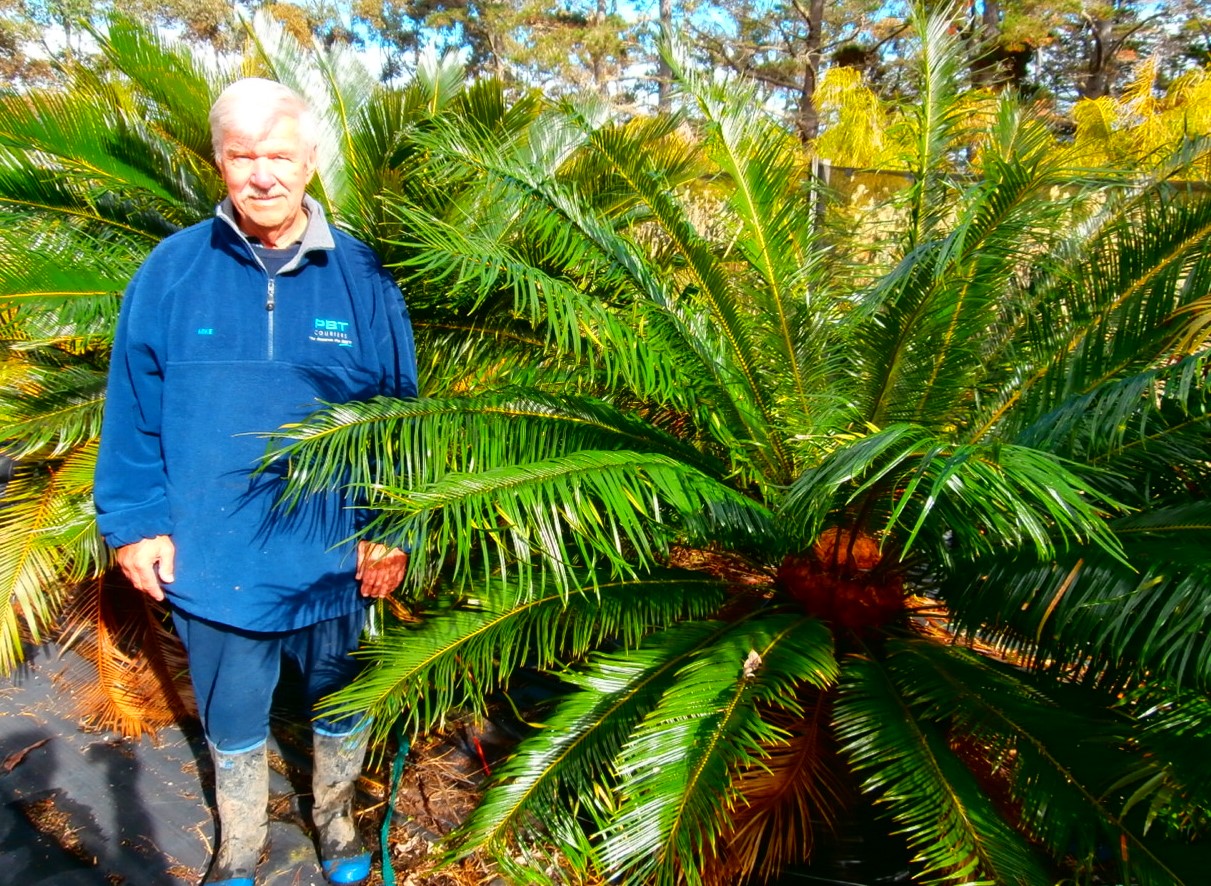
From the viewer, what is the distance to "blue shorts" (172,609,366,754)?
185 cm

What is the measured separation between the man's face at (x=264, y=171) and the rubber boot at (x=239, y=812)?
48.1 inches

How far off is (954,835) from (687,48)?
6.89 ft

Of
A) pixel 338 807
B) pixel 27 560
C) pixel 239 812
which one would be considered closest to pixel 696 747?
pixel 338 807

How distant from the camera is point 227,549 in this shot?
177 cm

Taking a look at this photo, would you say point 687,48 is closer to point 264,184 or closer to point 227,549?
point 264,184

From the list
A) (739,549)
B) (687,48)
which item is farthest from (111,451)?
(687,48)

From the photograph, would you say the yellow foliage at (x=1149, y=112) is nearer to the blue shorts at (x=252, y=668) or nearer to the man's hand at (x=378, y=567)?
the man's hand at (x=378, y=567)

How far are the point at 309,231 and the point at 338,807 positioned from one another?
1.41 meters

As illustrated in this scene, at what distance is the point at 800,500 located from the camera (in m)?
2.07

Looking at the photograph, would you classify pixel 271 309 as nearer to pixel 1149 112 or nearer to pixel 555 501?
pixel 555 501

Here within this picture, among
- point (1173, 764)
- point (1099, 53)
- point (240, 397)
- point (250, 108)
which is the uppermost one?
point (1099, 53)

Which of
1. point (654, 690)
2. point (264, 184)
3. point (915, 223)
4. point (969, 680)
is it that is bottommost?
point (654, 690)

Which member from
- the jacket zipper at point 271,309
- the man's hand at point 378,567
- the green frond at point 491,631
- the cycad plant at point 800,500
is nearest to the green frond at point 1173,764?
the cycad plant at point 800,500

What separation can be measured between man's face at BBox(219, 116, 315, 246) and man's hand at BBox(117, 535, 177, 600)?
702mm
